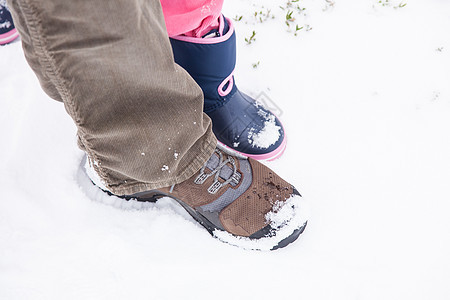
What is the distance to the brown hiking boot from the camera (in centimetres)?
134

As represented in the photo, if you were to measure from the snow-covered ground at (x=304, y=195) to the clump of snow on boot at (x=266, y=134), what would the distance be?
0.44 ft

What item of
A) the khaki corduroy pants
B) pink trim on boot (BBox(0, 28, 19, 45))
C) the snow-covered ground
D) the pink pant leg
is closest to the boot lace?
the khaki corduroy pants

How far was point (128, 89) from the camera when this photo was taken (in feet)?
2.65

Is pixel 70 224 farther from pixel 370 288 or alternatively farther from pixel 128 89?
pixel 370 288

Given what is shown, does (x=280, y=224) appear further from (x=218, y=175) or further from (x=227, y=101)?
(x=227, y=101)

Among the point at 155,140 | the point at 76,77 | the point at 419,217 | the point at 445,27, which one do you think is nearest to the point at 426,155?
the point at 419,217

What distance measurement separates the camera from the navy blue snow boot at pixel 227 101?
1244mm

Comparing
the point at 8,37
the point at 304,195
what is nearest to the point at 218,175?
the point at 304,195

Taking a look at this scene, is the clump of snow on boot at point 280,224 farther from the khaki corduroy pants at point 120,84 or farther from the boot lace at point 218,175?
the khaki corduroy pants at point 120,84

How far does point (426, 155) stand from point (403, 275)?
62 cm

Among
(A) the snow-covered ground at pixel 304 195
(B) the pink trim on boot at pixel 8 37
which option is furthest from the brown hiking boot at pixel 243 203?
(B) the pink trim on boot at pixel 8 37

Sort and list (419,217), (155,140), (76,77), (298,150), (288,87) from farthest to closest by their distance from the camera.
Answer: (288,87) → (298,150) → (419,217) → (155,140) → (76,77)

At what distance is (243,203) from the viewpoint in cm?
138

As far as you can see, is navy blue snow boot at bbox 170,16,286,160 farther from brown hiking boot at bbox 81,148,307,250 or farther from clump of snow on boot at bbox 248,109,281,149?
brown hiking boot at bbox 81,148,307,250
